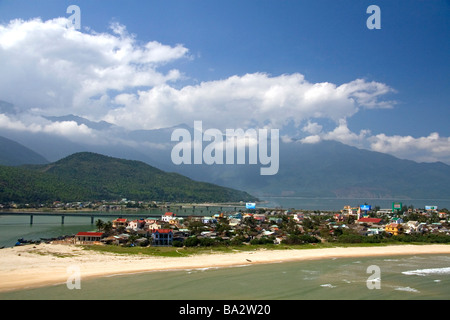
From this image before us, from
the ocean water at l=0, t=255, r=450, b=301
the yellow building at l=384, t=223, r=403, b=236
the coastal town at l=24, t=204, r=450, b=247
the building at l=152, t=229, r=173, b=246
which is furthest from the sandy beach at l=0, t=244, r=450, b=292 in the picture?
the yellow building at l=384, t=223, r=403, b=236

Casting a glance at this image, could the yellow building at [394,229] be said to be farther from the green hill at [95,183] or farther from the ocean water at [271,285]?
the green hill at [95,183]

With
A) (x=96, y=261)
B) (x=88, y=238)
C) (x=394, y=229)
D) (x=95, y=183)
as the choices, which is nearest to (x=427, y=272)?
(x=96, y=261)

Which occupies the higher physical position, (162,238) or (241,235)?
(162,238)

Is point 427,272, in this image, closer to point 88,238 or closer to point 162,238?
point 162,238

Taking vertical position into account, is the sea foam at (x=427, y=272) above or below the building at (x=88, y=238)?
below

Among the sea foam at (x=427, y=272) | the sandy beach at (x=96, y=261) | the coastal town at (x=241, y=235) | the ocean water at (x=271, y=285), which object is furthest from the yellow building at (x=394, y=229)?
the sea foam at (x=427, y=272)
